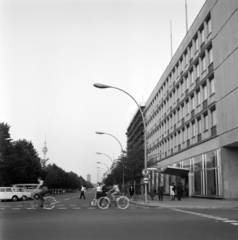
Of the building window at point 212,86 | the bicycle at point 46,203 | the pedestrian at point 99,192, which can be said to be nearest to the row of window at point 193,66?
the building window at point 212,86

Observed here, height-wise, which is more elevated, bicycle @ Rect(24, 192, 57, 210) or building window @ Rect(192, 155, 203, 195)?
building window @ Rect(192, 155, 203, 195)

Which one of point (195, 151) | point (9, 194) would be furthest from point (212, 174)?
point (9, 194)

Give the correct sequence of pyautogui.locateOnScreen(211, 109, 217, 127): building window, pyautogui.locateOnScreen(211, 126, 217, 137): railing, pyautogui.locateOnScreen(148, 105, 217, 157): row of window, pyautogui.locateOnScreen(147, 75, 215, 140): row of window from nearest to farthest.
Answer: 1. pyautogui.locateOnScreen(211, 126, 217, 137): railing
2. pyautogui.locateOnScreen(211, 109, 217, 127): building window
3. pyautogui.locateOnScreen(148, 105, 217, 157): row of window
4. pyautogui.locateOnScreen(147, 75, 215, 140): row of window

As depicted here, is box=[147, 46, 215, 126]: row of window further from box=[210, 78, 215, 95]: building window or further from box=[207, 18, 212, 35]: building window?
box=[207, 18, 212, 35]: building window

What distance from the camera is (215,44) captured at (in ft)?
102

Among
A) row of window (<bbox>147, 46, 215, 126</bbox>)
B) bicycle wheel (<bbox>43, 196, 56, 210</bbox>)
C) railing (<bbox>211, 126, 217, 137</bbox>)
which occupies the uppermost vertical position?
row of window (<bbox>147, 46, 215, 126</bbox>)

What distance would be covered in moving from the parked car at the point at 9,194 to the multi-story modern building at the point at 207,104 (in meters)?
15.6

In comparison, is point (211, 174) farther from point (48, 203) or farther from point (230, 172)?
point (48, 203)

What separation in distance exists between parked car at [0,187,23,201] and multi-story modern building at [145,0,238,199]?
15635 millimetres

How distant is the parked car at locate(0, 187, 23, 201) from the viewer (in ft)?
125

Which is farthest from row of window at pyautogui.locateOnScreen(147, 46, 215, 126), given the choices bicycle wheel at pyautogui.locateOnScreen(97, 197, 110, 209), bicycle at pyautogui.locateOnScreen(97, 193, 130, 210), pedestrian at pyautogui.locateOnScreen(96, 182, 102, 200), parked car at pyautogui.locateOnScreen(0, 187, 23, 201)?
parked car at pyautogui.locateOnScreen(0, 187, 23, 201)

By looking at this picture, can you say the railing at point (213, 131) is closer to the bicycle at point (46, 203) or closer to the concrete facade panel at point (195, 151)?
the concrete facade panel at point (195, 151)

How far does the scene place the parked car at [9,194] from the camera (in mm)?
38094

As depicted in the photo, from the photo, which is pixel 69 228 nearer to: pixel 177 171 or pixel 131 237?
pixel 131 237
